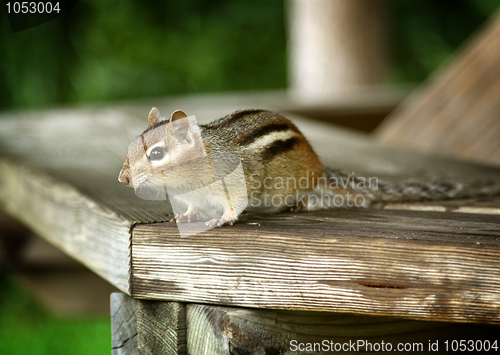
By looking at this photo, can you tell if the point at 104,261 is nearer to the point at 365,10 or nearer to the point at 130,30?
the point at 365,10

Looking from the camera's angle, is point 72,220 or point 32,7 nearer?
point 72,220

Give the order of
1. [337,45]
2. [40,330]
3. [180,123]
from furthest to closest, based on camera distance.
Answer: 1. [337,45]
2. [40,330]
3. [180,123]

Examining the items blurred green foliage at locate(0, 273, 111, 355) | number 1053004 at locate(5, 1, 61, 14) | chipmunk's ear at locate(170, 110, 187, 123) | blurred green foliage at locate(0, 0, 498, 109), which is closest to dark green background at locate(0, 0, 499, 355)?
blurred green foliage at locate(0, 0, 498, 109)

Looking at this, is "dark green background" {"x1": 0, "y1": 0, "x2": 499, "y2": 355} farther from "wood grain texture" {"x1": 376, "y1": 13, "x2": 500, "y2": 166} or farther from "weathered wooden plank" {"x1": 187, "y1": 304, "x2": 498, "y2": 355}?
"weathered wooden plank" {"x1": 187, "y1": 304, "x2": 498, "y2": 355}

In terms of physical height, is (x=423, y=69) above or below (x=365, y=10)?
below

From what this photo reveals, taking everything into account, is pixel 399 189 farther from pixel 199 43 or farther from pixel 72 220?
pixel 199 43

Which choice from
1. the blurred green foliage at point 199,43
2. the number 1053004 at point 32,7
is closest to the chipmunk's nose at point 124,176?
the number 1053004 at point 32,7

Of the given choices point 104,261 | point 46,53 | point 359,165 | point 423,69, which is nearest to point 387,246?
point 104,261

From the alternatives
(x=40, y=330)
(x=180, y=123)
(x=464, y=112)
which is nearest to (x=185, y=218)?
(x=180, y=123)
